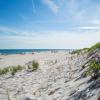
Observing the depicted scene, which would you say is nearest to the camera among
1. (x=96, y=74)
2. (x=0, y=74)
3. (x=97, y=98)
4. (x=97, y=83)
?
(x=97, y=98)

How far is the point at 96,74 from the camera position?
4.75 meters

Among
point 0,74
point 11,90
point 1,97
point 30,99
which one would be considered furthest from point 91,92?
point 0,74

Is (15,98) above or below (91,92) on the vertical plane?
below

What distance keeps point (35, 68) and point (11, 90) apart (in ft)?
17.0

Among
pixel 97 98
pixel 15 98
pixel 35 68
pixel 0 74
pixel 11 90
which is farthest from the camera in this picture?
pixel 35 68

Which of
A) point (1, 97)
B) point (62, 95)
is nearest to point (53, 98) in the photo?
point (62, 95)

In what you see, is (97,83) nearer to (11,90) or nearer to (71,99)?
(71,99)

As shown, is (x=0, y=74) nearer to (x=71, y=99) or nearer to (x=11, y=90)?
(x=11, y=90)

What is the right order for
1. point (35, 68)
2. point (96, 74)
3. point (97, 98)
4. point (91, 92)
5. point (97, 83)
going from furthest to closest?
point (35, 68) → point (96, 74) → point (97, 83) → point (91, 92) → point (97, 98)

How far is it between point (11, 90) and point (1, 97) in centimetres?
101

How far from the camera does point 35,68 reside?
454 inches

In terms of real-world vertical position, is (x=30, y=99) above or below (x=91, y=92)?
below

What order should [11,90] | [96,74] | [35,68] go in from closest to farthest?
[96,74]
[11,90]
[35,68]

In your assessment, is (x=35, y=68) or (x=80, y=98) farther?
(x=35, y=68)
